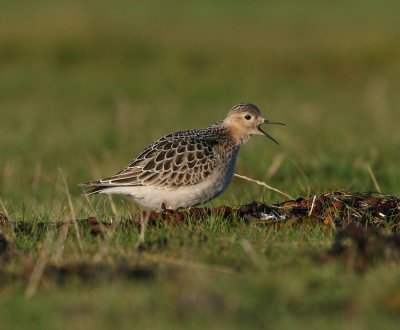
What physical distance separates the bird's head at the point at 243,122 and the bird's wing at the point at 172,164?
0.40 m

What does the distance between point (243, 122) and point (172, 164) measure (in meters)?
1.11

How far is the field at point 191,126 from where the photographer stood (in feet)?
16.3

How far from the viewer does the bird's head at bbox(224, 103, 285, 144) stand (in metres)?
9.50

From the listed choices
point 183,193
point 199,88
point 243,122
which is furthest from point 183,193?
point 199,88

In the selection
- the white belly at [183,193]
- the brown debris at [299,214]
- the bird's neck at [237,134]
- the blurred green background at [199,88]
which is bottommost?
the blurred green background at [199,88]

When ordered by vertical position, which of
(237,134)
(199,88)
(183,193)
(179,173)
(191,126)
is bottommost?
(199,88)

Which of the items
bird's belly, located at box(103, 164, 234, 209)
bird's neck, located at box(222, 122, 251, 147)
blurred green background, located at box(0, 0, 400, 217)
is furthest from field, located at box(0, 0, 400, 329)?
bird's neck, located at box(222, 122, 251, 147)

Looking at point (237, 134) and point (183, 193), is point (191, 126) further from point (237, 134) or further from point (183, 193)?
point (183, 193)

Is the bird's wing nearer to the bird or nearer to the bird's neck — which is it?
the bird

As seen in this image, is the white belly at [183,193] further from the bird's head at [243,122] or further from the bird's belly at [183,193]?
the bird's head at [243,122]

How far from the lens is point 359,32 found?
96.7 feet

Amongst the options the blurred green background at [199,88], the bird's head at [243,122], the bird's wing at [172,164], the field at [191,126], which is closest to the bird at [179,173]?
the bird's wing at [172,164]

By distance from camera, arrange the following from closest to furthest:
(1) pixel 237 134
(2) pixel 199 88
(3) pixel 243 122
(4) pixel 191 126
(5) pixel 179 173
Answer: (5) pixel 179 173 < (1) pixel 237 134 < (3) pixel 243 122 < (4) pixel 191 126 < (2) pixel 199 88

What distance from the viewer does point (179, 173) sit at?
28.6 feet
